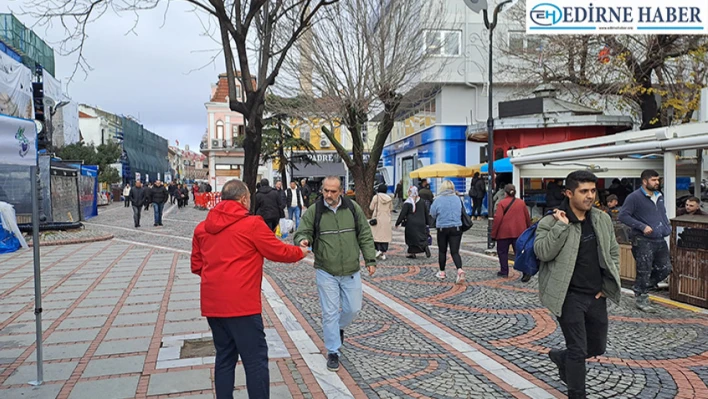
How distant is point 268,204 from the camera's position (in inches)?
491

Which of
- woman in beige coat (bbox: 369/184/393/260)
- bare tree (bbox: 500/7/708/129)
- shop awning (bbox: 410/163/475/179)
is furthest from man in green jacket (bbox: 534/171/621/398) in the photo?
shop awning (bbox: 410/163/475/179)

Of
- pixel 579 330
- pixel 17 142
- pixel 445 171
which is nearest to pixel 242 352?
pixel 579 330

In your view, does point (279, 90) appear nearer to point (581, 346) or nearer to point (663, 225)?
point (663, 225)

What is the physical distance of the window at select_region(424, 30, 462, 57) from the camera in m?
19.7

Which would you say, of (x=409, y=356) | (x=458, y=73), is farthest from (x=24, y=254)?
(x=458, y=73)

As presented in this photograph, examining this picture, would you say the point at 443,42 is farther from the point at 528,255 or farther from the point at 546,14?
the point at 528,255

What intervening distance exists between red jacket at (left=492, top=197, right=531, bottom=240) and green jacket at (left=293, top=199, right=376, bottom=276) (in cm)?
460

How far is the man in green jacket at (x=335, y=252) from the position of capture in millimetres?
4621

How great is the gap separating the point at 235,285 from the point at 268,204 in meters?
9.26

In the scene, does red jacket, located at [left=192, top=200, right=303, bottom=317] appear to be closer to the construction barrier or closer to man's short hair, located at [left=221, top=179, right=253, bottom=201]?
man's short hair, located at [left=221, top=179, right=253, bottom=201]

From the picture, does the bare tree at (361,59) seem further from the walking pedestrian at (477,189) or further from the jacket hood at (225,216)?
the jacket hood at (225,216)

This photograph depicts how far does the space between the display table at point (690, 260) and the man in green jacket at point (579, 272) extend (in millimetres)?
3877

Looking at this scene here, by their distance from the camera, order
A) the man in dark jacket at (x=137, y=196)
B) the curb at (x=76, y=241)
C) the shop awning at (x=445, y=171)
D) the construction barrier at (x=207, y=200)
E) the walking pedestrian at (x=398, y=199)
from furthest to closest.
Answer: the construction barrier at (x=207, y=200) → the walking pedestrian at (x=398, y=199) → the shop awning at (x=445, y=171) → the man in dark jacket at (x=137, y=196) → the curb at (x=76, y=241)

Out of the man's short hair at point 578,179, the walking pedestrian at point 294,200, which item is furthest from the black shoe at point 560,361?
the walking pedestrian at point 294,200
